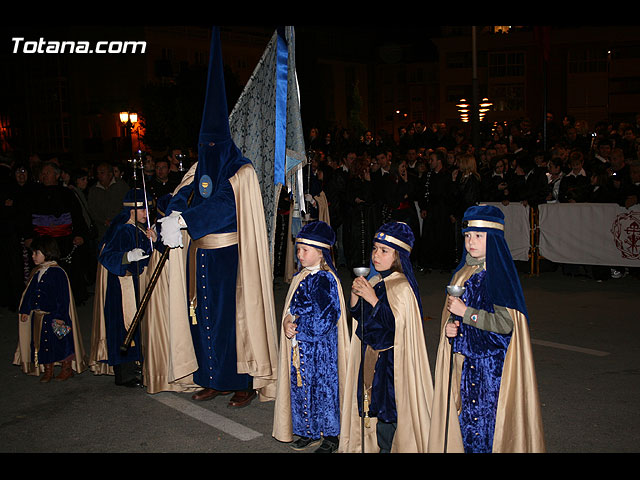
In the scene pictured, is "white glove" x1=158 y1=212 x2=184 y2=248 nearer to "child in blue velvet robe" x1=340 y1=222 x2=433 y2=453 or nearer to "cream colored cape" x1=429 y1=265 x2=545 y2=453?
"child in blue velvet robe" x1=340 y1=222 x2=433 y2=453

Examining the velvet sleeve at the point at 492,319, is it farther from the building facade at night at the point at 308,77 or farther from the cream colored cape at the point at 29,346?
the building facade at night at the point at 308,77

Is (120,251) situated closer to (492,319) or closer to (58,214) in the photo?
(58,214)

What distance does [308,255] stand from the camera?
4.65 metres

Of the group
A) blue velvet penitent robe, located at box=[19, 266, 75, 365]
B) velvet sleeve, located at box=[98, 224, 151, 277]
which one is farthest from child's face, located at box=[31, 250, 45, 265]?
velvet sleeve, located at box=[98, 224, 151, 277]

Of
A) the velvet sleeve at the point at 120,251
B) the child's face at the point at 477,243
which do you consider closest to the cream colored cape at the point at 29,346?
the velvet sleeve at the point at 120,251

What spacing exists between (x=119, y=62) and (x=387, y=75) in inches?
1037

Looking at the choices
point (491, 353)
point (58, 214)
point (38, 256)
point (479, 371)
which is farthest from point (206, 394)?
point (58, 214)

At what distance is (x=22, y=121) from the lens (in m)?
54.6

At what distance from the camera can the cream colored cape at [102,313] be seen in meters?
6.37

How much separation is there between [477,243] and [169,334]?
129 inches

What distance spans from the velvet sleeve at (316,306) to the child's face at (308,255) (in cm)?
9

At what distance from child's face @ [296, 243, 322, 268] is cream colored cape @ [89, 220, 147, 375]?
241cm

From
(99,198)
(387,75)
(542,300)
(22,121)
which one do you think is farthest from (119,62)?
(542,300)

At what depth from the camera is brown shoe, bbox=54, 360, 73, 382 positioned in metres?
6.62
